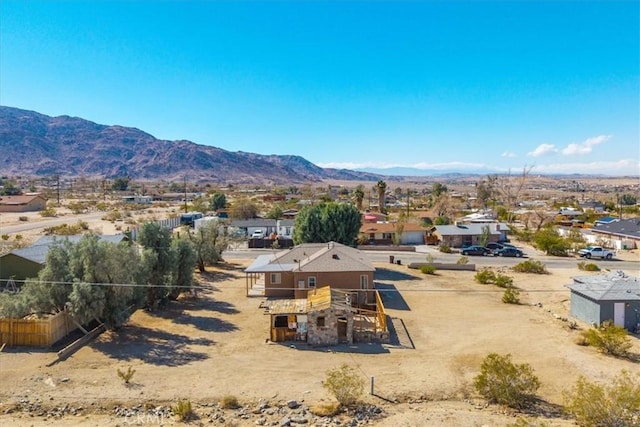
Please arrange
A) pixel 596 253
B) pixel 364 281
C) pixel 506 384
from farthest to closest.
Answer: pixel 596 253, pixel 364 281, pixel 506 384

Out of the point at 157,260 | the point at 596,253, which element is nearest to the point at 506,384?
the point at 157,260

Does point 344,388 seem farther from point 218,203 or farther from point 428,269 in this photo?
point 218,203

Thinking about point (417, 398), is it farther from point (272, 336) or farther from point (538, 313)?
point (538, 313)

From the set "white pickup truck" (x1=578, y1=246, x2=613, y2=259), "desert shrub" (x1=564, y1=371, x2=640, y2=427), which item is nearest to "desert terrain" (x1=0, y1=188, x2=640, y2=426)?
"desert shrub" (x1=564, y1=371, x2=640, y2=427)

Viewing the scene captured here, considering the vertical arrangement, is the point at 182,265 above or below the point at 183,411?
above

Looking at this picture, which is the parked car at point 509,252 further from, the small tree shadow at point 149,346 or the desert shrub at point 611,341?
the small tree shadow at point 149,346

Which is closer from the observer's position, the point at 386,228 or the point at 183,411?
the point at 183,411

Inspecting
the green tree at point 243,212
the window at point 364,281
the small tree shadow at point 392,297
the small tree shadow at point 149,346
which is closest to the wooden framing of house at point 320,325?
the small tree shadow at point 149,346
